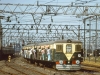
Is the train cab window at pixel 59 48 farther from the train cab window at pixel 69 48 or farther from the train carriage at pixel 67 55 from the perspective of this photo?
the train cab window at pixel 69 48

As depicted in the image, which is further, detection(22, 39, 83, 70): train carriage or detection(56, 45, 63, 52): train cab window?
detection(56, 45, 63, 52): train cab window

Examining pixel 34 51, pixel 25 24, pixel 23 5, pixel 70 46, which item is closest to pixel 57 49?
pixel 70 46

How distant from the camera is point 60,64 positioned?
2308 centimetres

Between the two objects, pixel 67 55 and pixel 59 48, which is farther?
pixel 59 48

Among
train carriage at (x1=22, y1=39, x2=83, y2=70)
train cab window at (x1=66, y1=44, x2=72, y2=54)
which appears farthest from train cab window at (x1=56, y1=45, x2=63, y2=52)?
train cab window at (x1=66, y1=44, x2=72, y2=54)

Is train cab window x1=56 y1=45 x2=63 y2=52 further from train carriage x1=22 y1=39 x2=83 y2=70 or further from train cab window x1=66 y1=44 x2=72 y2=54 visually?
train cab window x1=66 y1=44 x2=72 y2=54

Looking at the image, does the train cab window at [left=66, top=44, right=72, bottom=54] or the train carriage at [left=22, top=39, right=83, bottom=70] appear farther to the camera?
the train cab window at [left=66, top=44, right=72, bottom=54]

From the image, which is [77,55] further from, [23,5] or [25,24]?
[25,24]

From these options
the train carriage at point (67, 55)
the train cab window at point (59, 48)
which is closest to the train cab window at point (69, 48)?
the train carriage at point (67, 55)

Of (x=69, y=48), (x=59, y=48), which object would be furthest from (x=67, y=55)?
(x=59, y=48)

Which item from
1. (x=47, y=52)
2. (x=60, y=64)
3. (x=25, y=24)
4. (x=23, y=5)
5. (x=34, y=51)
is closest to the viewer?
(x=60, y=64)

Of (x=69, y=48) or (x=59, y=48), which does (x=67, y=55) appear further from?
(x=59, y=48)

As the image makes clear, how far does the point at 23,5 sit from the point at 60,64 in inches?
357

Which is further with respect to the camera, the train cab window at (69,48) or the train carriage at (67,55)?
the train cab window at (69,48)
